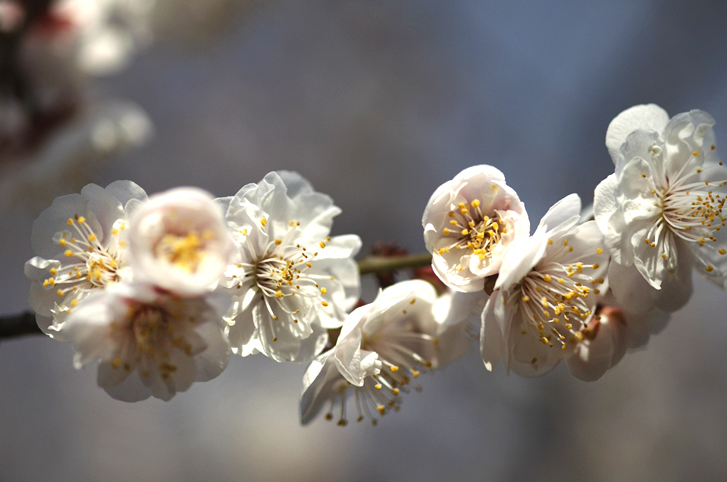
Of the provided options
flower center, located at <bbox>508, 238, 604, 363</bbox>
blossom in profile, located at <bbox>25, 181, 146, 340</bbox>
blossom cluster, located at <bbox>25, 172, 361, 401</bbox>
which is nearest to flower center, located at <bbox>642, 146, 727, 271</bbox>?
flower center, located at <bbox>508, 238, 604, 363</bbox>

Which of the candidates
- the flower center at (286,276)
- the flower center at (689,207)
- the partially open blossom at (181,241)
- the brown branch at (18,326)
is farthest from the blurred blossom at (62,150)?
the flower center at (689,207)

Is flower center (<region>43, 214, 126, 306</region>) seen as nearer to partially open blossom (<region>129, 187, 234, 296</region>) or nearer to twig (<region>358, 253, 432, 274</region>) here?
partially open blossom (<region>129, 187, 234, 296</region>)

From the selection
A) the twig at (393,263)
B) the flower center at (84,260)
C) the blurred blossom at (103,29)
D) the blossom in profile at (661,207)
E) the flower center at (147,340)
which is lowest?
the flower center at (147,340)

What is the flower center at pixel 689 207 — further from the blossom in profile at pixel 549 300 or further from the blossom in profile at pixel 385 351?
the blossom in profile at pixel 385 351

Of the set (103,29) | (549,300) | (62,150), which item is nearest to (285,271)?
(549,300)

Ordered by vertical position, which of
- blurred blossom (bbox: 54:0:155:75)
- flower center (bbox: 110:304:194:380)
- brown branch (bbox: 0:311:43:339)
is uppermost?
blurred blossom (bbox: 54:0:155:75)

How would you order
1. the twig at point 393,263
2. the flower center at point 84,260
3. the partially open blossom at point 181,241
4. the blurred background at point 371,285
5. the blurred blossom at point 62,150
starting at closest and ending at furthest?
the partially open blossom at point 181,241 → the flower center at point 84,260 → the twig at point 393,263 → the blurred blossom at point 62,150 → the blurred background at point 371,285

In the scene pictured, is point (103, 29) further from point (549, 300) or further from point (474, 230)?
point (549, 300)
